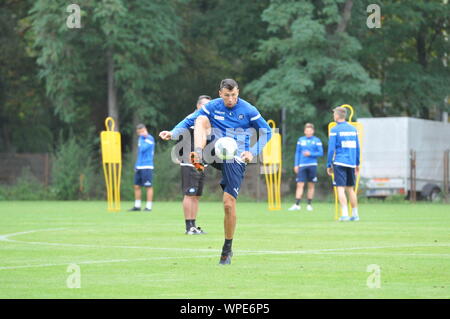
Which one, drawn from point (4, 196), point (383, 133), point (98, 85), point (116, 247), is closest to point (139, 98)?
point (98, 85)

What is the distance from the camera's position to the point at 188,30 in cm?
4594

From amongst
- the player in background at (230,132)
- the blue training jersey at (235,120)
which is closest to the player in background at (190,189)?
the player in background at (230,132)

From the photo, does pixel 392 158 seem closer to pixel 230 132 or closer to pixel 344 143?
pixel 344 143

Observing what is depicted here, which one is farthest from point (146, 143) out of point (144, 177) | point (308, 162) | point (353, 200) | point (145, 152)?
point (353, 200)

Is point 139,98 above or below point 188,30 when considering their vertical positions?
below

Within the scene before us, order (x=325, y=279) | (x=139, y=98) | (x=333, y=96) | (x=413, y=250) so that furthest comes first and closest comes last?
1. (x=139, y=98)
2. (x=333, y=96)
3. (x=413, y=250)
4. (x=325, y=279)

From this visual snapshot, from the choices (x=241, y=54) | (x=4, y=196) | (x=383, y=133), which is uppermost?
(x=241, y=54)

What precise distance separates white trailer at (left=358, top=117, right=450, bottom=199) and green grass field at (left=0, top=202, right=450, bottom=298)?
14989mm

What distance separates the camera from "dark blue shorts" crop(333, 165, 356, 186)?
2061 cm

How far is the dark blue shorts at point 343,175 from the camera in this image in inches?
811

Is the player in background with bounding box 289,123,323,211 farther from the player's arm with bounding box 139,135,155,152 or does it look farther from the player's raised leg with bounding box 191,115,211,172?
the player's raised leg with bounding box 191,115,211,172

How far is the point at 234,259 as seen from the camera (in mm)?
12219
